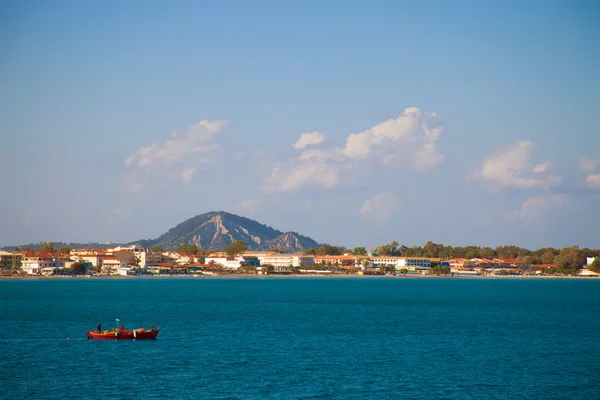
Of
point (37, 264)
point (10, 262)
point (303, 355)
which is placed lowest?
point (303, 355)

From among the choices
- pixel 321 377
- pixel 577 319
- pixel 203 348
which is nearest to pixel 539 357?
pixel 321 377

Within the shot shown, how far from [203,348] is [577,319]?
3755cm

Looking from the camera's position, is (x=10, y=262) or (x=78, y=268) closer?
(x=78, y=268)

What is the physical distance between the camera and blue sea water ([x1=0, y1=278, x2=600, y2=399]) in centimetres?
3438

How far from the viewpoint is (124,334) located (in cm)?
5116

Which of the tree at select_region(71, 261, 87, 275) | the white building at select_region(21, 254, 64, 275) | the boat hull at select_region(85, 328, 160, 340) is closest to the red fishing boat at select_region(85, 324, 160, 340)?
the boat hull at select_region(85, 328, 160, 340)

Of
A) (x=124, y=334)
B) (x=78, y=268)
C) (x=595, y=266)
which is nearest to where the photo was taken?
(x=124, y=334)

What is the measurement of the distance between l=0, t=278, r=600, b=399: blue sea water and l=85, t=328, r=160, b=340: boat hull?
586 millimetres

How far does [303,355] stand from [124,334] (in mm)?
13803

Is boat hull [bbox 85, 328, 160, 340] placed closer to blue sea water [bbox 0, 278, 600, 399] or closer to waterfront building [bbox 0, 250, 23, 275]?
blue sea water [bbox 0, 278, 600, 399]

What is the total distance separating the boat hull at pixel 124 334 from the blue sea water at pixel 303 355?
59 centimetres

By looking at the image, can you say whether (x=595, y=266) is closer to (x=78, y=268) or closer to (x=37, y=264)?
(x=78, y=268)

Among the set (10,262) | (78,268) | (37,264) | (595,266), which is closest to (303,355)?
(78,268)

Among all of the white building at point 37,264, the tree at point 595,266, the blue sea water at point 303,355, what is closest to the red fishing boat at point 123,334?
the blue sea water at point 303,355
